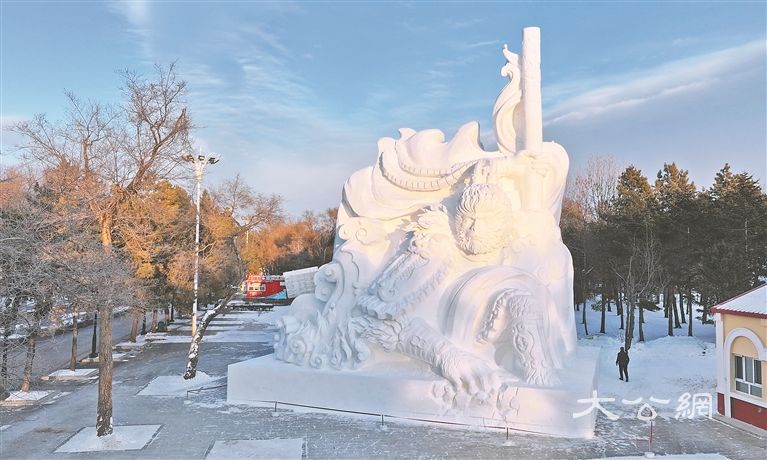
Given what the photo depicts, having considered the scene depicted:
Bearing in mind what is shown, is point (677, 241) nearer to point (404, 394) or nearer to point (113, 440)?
point (404, 394)

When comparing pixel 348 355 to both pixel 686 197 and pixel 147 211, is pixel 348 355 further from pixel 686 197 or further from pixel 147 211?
pixel 686 197

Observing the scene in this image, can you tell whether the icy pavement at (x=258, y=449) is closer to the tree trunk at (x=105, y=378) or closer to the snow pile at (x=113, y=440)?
the snow pile at (x=113, y=440)

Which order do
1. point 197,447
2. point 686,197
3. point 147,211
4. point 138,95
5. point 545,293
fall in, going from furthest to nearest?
Result: point 686,197 → point 147,211 → point 138,95 → point 545,293 → point 197,447

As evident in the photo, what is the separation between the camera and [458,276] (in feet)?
35.3

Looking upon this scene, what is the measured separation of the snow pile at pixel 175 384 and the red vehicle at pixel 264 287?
2441 centimetres

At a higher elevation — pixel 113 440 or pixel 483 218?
pixel 483 218

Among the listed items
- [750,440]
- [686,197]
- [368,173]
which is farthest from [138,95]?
[686,197]

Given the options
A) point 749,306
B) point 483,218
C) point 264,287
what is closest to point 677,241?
point 749,306

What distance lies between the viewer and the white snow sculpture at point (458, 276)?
9.59m

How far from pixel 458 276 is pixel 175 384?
7.60m

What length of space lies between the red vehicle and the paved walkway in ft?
88.3

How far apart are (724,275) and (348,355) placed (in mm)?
14282

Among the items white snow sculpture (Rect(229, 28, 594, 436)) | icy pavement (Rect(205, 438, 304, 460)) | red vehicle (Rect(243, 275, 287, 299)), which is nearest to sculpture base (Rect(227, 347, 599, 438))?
white snow sculpture (Rect(229, 28, 594, 436))

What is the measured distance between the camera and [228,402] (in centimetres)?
1136
